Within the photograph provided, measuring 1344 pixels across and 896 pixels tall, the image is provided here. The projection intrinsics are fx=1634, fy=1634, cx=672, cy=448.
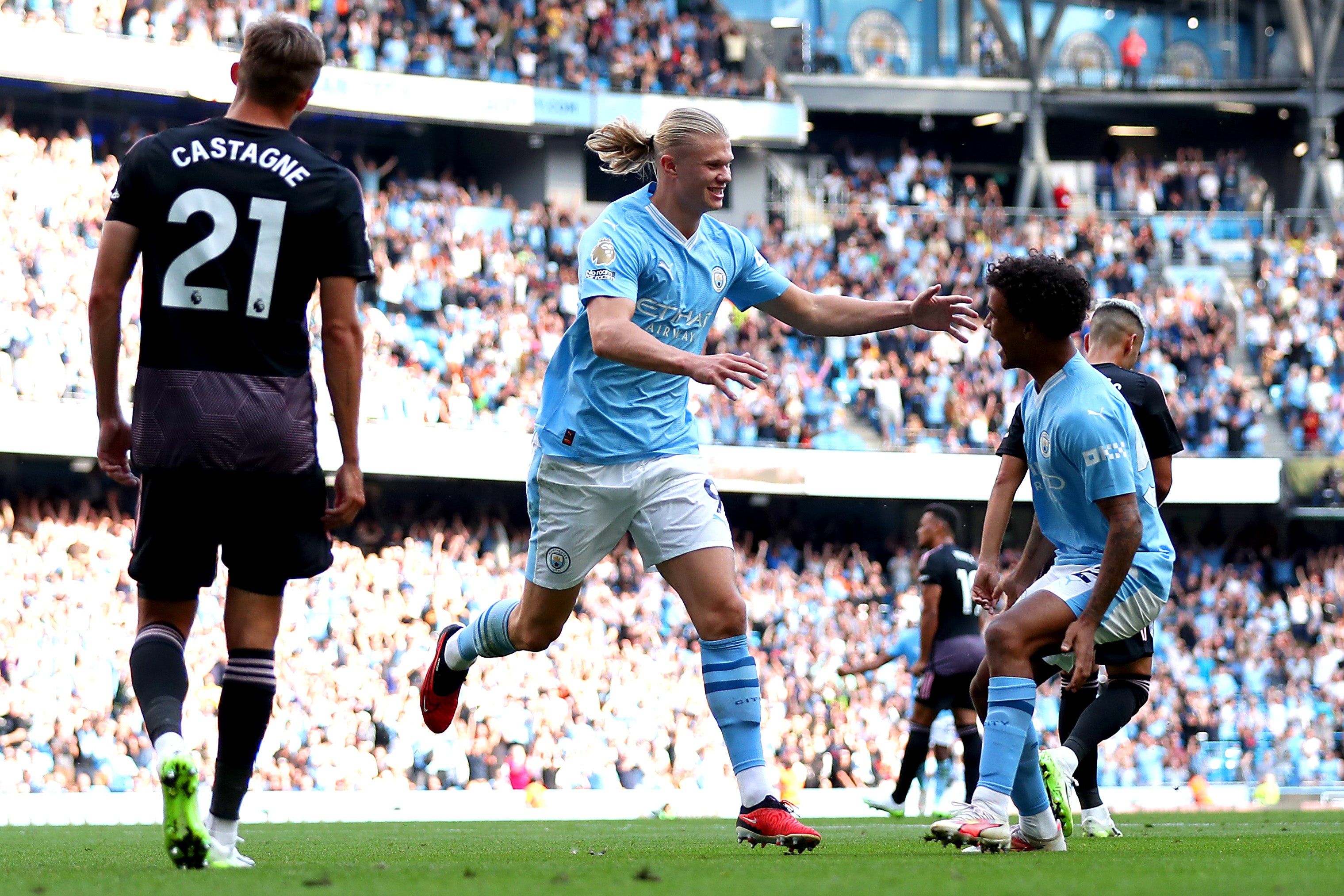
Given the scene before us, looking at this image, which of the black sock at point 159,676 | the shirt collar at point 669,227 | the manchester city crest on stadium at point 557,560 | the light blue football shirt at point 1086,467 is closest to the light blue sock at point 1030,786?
the light blue football shirt at point 1086,467

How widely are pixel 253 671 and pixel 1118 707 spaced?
3.89 meters

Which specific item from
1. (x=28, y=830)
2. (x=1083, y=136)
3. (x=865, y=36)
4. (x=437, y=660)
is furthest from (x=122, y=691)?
(x=1083, y=136)

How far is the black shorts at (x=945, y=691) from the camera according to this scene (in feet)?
36.7

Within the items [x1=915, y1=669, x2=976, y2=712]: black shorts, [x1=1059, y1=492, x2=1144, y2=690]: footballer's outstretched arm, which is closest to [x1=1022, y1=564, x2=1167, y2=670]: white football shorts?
[x1=1059, y1=492, x2=1144, y2=690]: footballer's outstretched arm

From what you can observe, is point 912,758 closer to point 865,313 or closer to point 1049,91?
point 865,313

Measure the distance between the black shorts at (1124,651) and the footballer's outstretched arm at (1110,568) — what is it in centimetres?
99

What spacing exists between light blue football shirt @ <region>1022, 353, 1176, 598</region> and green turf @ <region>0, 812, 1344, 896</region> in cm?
104

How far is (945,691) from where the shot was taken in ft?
36.8

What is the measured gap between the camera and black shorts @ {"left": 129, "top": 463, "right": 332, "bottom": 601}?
461cm

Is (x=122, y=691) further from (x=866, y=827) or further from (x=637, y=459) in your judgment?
(x=637, y=459)

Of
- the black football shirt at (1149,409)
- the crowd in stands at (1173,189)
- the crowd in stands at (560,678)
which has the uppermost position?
the crowd in stands at (1173,189)

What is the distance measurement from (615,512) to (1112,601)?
1765 millimetres

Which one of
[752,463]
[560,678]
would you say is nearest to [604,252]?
[560,678]

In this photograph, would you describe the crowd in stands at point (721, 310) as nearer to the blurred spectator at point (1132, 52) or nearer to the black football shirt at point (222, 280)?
the blurred spectator at point (1132, 52)
